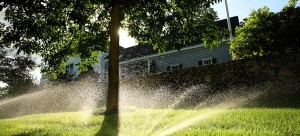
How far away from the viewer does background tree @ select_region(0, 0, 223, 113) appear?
9391 millimetres

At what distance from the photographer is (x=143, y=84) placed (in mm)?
16078

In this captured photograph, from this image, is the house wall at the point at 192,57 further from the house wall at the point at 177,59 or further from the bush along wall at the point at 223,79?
the bush along wall at the point at 223,79

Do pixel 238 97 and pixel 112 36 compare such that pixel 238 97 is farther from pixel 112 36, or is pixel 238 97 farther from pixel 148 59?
pixel 148 59

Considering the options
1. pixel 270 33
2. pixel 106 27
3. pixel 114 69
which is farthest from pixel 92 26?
pixel 270 33

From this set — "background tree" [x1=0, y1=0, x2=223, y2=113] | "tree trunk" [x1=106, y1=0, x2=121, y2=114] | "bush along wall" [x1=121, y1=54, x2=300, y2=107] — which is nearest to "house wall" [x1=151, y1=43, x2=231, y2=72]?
"bush along wall" [x1=121, y1=54, x2=300, y2=107]

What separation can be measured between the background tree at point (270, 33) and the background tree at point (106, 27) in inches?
129

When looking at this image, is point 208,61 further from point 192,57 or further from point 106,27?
point 106,27

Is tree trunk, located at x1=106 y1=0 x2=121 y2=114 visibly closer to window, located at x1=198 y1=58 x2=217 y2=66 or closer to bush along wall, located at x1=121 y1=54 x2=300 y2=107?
bush along wall, located at x1=121 y1=54 x2=300 y2=107

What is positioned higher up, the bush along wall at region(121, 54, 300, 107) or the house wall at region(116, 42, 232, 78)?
the house wall at region(116, 42, 232, 78)

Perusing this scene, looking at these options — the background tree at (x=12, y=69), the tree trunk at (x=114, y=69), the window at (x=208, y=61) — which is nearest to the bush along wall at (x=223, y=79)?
the tree trunk at (x=114, y=69)

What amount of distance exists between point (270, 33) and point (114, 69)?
779cm

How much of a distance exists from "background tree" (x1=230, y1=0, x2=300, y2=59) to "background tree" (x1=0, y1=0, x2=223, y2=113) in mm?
3272

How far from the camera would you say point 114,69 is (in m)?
11.1

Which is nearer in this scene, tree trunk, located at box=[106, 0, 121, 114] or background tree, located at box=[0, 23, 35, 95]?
tree trunk, located at box=[106, 0, 121, 114]
